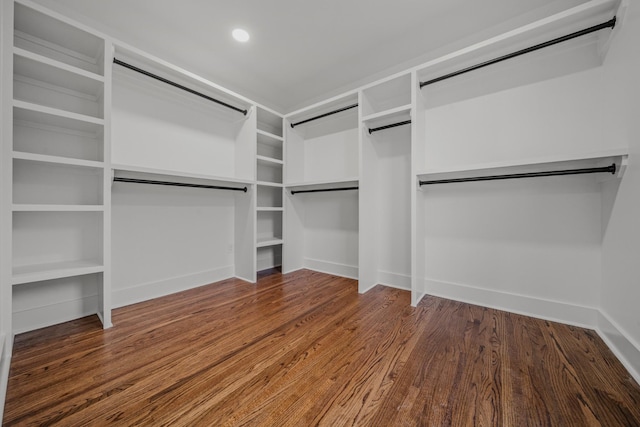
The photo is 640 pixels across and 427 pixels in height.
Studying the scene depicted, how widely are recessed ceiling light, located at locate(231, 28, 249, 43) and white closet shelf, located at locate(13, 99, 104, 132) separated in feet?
4.32

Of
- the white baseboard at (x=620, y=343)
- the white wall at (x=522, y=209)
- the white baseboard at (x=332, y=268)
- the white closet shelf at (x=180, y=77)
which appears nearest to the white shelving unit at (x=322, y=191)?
the white baseboard at (x=332, y=268)

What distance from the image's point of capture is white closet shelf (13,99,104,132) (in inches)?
57.7

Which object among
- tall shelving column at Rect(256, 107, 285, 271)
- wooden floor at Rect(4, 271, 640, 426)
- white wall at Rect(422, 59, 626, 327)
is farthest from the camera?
tall shelving column at Rect(256, 107, 285, 271)

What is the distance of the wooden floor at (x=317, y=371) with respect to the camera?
100cm

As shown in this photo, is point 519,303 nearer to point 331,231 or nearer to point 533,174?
point 533,174

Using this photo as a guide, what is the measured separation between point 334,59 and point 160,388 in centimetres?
299

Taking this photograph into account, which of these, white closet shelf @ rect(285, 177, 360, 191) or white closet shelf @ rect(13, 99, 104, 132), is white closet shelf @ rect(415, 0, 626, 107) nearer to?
white closet shelf @ rect(285, 177, 360, 191)

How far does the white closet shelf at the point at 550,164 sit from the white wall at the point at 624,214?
68 millimetres

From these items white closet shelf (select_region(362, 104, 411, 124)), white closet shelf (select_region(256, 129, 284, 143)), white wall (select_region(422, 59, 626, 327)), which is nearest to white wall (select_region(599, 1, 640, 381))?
white wall (select_region(422, 59, 626, 327))

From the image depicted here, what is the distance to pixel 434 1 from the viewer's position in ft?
6.06

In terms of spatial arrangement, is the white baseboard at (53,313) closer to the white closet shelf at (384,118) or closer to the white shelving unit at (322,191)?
the white shelving unit at (322,191)

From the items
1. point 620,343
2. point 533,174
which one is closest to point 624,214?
point 533,174

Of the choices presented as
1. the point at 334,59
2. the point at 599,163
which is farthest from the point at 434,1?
the point at 599,163

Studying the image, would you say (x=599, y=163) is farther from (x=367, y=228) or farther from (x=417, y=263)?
(x=367, y=228)
